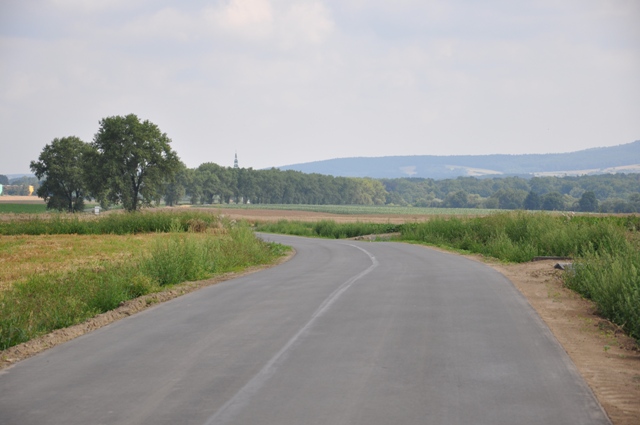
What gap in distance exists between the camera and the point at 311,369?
905cm

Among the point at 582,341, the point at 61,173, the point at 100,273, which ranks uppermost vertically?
the point at 61,173

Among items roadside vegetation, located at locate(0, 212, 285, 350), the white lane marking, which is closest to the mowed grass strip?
roadside vegetation, located at locate(0, 212, 285, 350)

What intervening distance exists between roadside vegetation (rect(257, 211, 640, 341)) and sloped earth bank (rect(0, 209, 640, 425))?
0.42m

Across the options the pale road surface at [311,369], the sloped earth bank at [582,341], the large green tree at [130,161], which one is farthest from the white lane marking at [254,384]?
the large green tree at [130,161]

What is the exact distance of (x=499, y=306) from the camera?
48.6ft

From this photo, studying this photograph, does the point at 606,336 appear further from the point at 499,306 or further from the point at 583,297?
the point at 583,297

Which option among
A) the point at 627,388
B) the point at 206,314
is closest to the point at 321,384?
the point at 627,388

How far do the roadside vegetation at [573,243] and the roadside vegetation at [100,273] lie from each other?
32.6ft

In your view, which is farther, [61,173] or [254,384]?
[61,173]

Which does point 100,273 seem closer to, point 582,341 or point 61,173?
point 582,341

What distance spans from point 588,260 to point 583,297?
5.69ft

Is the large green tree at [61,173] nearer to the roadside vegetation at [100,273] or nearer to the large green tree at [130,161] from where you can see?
the large green tree at [130,161]

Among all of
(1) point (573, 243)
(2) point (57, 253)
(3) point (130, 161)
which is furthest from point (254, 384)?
(3) point (130, 161)

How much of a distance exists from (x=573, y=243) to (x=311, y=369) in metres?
22.0
